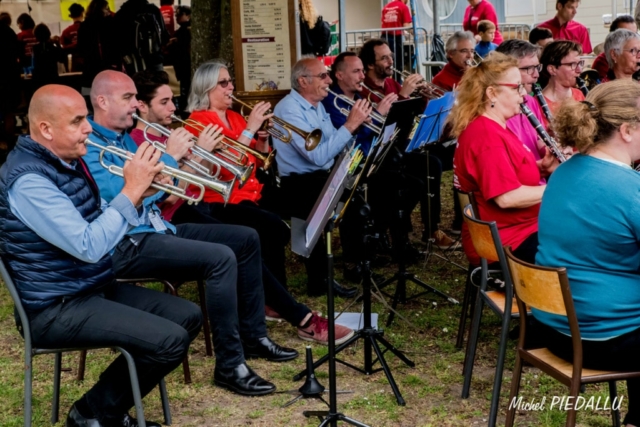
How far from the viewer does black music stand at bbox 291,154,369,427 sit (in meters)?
3.38

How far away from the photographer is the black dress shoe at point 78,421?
11.5 ft

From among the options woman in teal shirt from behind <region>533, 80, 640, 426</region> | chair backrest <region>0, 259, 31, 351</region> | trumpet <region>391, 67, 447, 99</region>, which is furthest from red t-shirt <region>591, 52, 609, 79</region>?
chair backrest <region>0, 259, 31, 351</region>

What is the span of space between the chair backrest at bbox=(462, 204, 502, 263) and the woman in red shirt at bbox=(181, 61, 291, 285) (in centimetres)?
167

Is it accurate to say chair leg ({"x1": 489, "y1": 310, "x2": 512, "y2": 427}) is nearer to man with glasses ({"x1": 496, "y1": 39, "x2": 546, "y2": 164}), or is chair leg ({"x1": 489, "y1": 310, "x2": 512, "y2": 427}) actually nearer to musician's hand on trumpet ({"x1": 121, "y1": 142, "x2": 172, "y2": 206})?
musician's hand on trumpet ({"x1": 121, "y1": 142, "x2": 172, "y2": 206})

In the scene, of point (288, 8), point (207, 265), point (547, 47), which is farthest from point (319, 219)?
point (288, 8)

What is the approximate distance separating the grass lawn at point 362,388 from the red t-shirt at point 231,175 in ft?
2.76

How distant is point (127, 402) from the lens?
353cm

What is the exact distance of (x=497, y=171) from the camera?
4.09m

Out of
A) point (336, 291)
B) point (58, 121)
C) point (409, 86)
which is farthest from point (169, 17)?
point (58, 121)

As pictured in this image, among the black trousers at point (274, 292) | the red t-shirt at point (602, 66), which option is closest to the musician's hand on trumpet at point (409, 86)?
the red t-shirt at point (602, 66)

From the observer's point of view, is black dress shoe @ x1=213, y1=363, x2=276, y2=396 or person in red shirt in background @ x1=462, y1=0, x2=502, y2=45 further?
person in red shirt in background @ x1=462, y1=0, x2=502, y2=45

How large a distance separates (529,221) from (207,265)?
1.60 meters

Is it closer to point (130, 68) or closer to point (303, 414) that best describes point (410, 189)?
point (303, 414)

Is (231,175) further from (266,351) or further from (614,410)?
(614,410)
